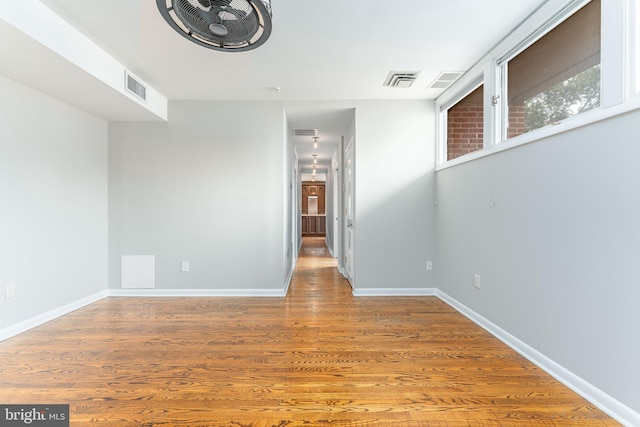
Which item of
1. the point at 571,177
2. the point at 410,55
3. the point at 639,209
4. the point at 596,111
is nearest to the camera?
the point at 639,209

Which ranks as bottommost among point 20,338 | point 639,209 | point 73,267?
point 20,338

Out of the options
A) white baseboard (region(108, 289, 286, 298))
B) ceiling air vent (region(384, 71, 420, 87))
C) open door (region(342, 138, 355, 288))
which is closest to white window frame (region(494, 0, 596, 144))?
ceiling air vent (region(384, 71, 420, 87))

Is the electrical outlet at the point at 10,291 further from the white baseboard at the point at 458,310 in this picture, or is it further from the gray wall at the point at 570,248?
the gray wall at the point at 570,248

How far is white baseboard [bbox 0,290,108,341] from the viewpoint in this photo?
2.54m

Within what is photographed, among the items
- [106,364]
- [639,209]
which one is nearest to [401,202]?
[639,209]

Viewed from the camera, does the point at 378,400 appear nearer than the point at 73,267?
Yes

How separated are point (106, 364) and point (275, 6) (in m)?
2.65

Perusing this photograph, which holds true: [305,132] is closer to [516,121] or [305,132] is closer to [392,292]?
[392,292]

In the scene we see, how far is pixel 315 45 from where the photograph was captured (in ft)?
8.23

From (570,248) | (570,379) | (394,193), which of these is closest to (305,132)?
(394,193)

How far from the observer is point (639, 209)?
4.76ft

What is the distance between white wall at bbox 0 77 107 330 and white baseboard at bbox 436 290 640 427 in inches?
159

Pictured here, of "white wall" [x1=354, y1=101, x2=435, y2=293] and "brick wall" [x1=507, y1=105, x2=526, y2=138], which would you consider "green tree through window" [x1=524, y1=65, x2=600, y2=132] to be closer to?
"brick wall" [x1=507, y1=105, x2=526, y2=138]

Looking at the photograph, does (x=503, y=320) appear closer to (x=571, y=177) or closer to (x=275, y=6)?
(x=571, y=177)
